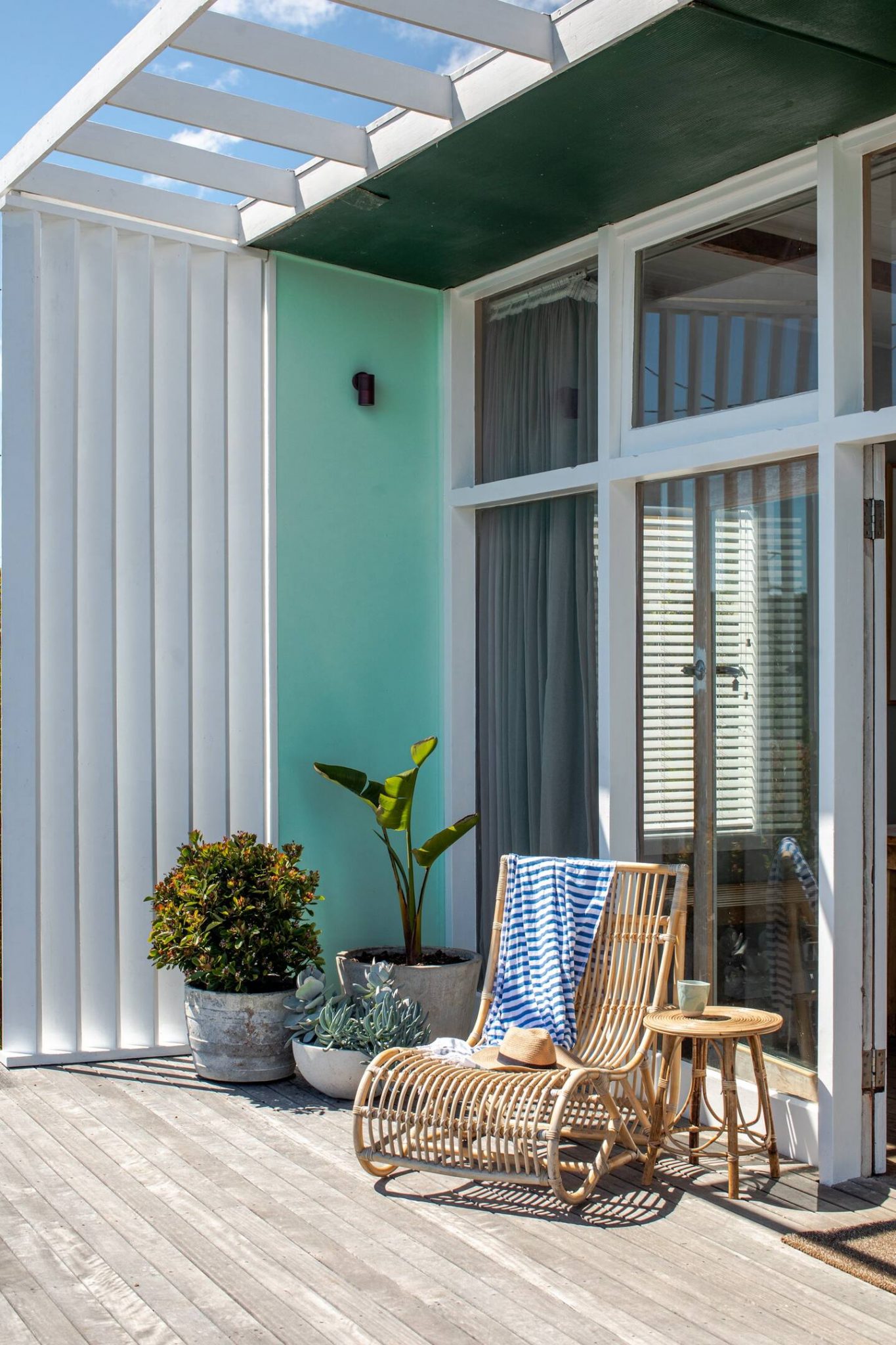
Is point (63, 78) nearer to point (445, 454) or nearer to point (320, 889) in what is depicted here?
point (445, 454)

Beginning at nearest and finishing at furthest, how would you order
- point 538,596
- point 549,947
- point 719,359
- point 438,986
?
point 549,947, point 719,359, point 438,986, point 538,596

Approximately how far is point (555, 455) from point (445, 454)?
2.53 feet

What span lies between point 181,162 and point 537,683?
2.52m

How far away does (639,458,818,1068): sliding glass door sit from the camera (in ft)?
14.5

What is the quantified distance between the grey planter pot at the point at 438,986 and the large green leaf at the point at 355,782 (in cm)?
65

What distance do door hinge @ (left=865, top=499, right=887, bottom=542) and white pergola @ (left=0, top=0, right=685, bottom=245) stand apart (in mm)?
1609

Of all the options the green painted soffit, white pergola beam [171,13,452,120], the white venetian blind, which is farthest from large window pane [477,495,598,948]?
white pergola beam [171,13,452,120]

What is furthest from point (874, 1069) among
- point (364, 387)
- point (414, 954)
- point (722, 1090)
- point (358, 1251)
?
point (364, 387)

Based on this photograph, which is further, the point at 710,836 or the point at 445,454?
the point at 445,454

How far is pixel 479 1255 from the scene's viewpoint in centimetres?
360

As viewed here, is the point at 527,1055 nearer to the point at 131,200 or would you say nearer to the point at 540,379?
the point at 540,379

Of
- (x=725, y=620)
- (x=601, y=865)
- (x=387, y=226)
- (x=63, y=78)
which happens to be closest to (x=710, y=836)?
(x=601, y=865)

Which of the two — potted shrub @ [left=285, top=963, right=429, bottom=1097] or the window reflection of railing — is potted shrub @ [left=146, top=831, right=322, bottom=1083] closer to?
potted shrub @ [left=285, top=963, right=429, bottom=1097]

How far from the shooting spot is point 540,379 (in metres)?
5.75
